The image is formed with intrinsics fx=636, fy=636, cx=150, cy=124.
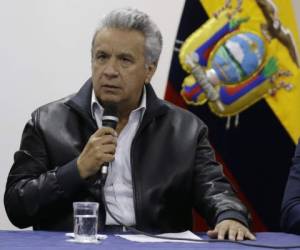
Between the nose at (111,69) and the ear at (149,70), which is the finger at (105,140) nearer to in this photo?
the nose at (111,69)

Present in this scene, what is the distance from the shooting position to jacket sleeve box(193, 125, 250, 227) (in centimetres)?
230

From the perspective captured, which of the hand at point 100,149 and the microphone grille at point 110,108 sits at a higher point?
the microphone grille at point 110,108

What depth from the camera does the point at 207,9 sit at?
11.1 feet

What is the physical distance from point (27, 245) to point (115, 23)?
1075 millimetres

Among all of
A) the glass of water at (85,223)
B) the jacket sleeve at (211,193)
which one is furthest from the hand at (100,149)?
the jacket sleeve at (211,193)

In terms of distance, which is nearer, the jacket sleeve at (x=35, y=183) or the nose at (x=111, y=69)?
the jacket sleeve at (x=35, y=183)

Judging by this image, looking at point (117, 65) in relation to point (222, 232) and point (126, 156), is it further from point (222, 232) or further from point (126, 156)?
point (222, 232)

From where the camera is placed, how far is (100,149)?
2092 mm

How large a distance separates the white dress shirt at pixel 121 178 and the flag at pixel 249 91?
84cm

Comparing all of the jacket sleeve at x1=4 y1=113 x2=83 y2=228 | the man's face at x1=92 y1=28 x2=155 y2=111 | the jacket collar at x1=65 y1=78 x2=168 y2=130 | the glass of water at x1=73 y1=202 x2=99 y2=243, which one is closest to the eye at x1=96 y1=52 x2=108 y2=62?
the man's face at x1=92 y1=28 x2=155 y2=111

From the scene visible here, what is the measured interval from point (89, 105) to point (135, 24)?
368 millimetres

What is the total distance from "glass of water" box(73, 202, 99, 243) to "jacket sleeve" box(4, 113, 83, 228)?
1.11 ft

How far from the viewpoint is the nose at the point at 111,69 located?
2412mm

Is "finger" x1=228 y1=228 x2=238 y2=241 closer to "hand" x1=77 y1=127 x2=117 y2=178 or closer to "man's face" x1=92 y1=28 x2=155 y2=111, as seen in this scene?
"hand" x1=77 y1=127 x2=117 y2=178
